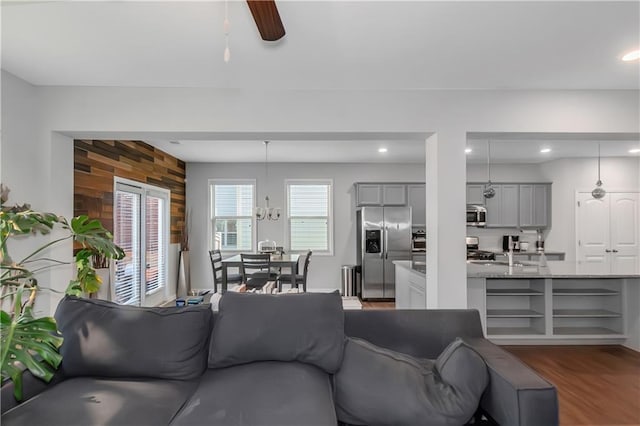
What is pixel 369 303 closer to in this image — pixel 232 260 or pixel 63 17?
pixel 232 260

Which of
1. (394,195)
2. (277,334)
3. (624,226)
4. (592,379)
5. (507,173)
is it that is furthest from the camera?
(507,173)

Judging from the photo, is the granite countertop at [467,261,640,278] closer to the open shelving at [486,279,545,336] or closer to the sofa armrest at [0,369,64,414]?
the open shelving at [486,279,545,336]

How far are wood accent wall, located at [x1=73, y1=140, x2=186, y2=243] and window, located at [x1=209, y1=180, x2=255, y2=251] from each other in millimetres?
1122

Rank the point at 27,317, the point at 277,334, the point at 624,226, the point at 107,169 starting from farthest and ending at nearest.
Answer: the point at 624,226
the point at 107,169
the point at 277,334
the point at 27,317

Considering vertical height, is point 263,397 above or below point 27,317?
below

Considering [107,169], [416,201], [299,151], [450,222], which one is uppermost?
[299,151]

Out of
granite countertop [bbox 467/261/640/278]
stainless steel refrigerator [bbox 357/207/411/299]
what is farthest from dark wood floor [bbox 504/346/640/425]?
stainless steel refrigerator [bbox 357/207/411/299]

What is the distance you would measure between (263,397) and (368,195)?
5.13 m

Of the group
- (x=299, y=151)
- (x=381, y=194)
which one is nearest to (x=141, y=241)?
(x=299, y=151)

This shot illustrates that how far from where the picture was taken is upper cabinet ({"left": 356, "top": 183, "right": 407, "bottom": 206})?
6430 millimetres

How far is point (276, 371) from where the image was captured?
1808 mm

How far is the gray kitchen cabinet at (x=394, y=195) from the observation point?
6.43 m

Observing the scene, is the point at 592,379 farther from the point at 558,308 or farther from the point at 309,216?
the point at 309,216

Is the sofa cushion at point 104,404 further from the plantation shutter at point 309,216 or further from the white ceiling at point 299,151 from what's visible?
the plantation shutter at point 309,216
